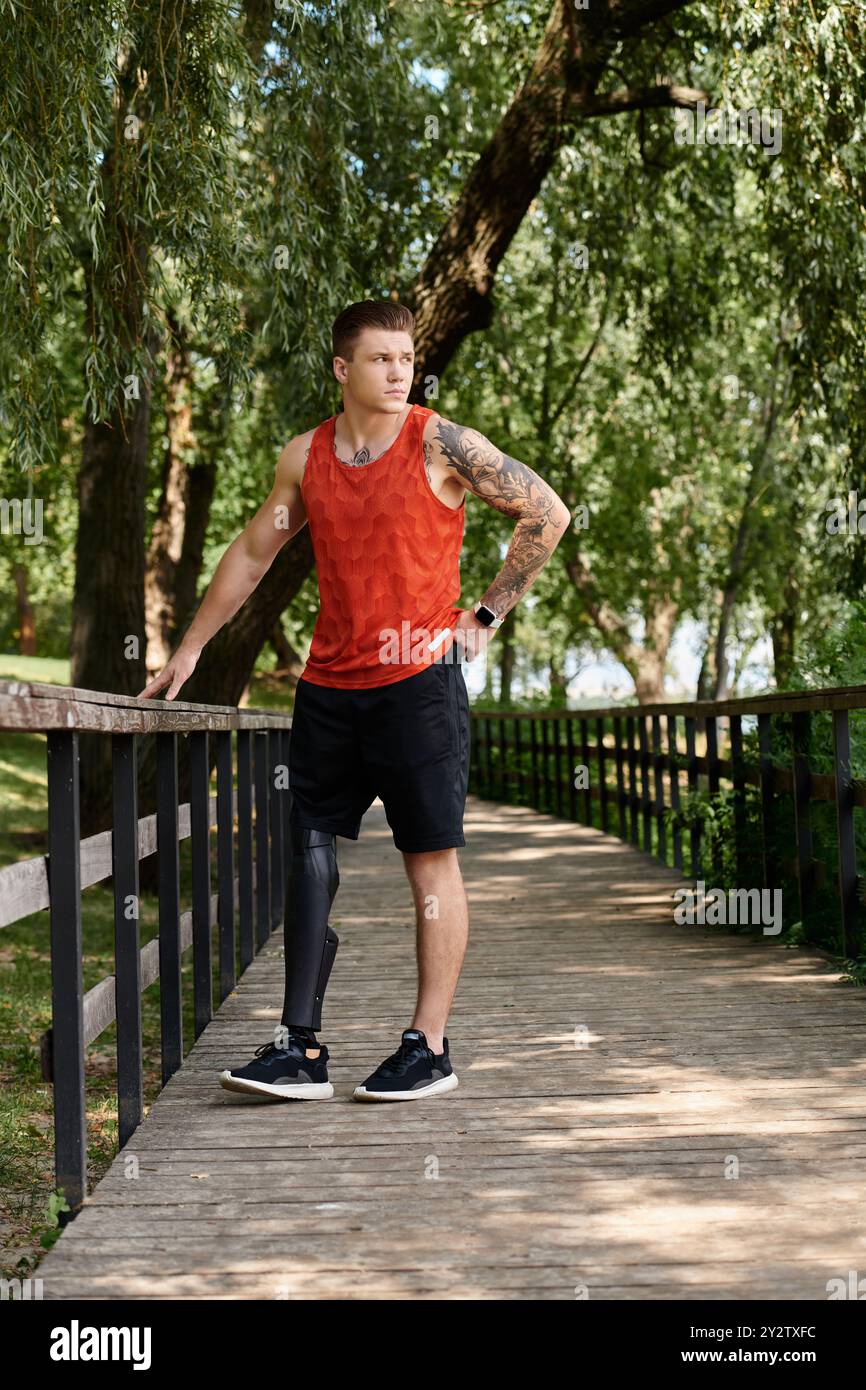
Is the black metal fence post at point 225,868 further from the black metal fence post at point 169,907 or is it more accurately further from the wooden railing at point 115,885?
the black metal fence post at point 169,907

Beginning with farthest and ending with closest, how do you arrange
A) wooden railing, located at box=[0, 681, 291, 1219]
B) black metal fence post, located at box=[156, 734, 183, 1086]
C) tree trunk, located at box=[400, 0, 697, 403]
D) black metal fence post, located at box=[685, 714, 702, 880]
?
1. tree trunk, located at box=[400, 0, 697, 403]
2. black metal fence post, located at box=[685, 714, 702, 880]
3. black metal fence post, located at box=[156, 734, 183, 1086]
4. wooden railing, located at box=[0, 681, 291, 1219]

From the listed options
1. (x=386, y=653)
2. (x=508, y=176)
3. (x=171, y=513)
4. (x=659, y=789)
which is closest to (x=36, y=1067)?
(x=386, y=653)

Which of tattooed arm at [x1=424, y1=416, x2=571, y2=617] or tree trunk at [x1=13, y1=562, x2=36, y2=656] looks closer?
tattooed arm at [x1=424, y1=416, x2=571, y2=617]

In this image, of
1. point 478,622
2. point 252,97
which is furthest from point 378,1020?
point 252,97

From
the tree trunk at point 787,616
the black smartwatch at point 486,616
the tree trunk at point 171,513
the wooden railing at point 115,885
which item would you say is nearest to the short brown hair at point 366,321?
the black smartwatch at point 486,616

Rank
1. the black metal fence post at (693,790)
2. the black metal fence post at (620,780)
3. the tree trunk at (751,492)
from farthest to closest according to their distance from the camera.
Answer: the tree trunk at (751,492), the black metal fence post at (620,780), the black metal fence post at (693,790)

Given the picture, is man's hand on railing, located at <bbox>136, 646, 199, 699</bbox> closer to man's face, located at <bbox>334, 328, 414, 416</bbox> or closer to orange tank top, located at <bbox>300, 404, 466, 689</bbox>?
orange tank top, located at <bbox>300, 404, 466, 689</bbox>

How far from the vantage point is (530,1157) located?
11.4ft

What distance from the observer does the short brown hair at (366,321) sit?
393 cm

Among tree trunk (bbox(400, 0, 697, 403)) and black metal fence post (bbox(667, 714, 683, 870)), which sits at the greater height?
tree trunk (bbox(400, 0, 697, 403))

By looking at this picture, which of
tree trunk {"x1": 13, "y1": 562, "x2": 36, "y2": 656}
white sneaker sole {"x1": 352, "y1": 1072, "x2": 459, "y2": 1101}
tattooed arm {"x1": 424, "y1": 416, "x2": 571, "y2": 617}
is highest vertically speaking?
tree trunk {"x1": 13, "y1": 562, "x2": 36, "y2": 656}

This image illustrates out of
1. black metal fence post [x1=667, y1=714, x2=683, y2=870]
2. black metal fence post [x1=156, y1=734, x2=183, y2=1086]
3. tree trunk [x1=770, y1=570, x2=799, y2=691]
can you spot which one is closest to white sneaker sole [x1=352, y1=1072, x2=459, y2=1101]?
black metal fence post [x1=156, y1=734, x2=183, y2=1086]

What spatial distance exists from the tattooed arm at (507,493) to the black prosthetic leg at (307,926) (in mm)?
803

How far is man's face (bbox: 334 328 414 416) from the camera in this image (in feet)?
12.9
